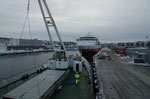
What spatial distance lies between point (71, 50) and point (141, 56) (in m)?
16.4

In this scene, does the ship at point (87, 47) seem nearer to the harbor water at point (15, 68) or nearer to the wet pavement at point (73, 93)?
the harbor water at point (15, 68)

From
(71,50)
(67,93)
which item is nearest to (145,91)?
(67,93)

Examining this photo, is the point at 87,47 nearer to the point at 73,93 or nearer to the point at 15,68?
the point at 15,68

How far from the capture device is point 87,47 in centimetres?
2552

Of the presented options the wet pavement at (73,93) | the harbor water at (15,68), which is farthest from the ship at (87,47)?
the wet pavement at (73,93)

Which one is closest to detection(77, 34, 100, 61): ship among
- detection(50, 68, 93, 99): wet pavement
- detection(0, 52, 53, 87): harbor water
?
detection(0, 52, 53, 87): harbor water

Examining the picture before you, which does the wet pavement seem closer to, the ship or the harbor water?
the harbor water

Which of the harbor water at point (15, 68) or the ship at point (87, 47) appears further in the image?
the ship at point (87, 47)

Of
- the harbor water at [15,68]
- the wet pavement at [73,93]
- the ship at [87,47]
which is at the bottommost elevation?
the harbor water at [15,68]

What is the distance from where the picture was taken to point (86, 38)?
31.8 meters

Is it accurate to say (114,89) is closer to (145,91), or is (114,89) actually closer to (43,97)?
(145,91)

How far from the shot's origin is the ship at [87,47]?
25.2m

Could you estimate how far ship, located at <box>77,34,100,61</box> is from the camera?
2522cm

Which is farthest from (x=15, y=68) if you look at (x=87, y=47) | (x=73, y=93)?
(x=87, y=47)
